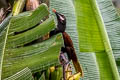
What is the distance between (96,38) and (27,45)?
63 centimetres

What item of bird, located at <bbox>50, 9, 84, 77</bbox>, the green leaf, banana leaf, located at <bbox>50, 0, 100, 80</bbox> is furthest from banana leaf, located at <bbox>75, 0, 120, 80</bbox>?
the green leaf

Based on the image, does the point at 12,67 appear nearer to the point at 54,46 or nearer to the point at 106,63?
the point at 54,46

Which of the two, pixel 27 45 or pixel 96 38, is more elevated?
pixel 27 45

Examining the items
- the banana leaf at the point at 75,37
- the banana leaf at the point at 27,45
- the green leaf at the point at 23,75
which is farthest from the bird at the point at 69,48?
the banana leaf at the point at 75,37

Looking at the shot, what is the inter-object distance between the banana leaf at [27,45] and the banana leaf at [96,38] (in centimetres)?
48

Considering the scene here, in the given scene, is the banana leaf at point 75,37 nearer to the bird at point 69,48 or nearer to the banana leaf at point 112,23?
the banana leaf at point 112,23

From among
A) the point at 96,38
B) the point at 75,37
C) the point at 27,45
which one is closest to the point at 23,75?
the point at 27,45

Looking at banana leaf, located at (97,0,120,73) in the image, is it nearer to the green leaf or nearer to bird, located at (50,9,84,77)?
bird, located at (50,9,84,77)

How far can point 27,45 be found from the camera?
897 mm

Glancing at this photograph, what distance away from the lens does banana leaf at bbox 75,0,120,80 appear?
1354mm

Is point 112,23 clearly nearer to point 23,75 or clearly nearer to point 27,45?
point 27,45

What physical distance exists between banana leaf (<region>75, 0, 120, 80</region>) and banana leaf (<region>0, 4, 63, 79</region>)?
18.9 inches

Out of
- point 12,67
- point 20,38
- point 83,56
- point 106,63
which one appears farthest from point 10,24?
point 106,63

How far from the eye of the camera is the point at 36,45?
88cm
